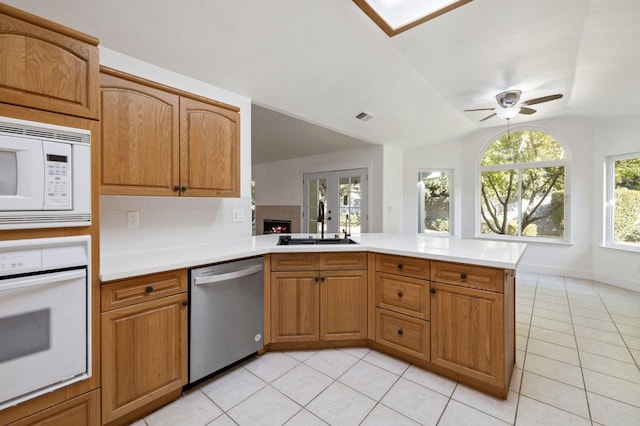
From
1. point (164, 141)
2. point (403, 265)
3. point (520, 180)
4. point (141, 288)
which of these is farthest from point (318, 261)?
point (520, 180)

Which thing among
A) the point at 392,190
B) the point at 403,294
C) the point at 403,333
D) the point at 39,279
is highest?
the point at 392,190

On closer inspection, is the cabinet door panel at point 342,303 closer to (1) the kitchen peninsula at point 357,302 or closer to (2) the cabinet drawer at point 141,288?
(1) the kitchen peninsula at point 357,302

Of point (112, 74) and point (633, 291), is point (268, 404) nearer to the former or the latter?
point (112, 74)

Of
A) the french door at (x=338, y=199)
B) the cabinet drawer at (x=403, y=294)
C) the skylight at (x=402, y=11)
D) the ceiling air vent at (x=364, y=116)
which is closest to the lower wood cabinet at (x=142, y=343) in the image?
the cabinet drawer at (x=403, y=294)

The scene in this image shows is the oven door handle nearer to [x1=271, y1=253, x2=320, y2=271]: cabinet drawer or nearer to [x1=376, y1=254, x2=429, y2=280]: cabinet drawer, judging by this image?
[x1=271, y1=253, x2=320, y2=271]: cabinet drawer

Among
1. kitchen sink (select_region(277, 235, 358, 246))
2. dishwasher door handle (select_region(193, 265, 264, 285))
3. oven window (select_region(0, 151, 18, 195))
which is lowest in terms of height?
dishwasher door handle (select_region(193, 265, 264, 285))

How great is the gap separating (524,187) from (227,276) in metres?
5.60

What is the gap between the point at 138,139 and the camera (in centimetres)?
176

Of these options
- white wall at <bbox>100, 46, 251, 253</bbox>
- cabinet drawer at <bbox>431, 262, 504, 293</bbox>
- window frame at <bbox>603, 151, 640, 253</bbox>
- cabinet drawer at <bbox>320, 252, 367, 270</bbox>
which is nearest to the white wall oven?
white wall at <bbox>100, 46, 251, 253</bbox>

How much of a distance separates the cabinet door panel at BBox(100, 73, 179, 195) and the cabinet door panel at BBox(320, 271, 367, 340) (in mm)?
1343

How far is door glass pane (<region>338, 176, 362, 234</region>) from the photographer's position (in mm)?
5461

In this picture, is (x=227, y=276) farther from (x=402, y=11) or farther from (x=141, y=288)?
(x=402, y=11)

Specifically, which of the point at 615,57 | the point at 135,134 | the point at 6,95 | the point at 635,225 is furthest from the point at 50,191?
the point at 635,225

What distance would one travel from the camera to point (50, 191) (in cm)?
121
